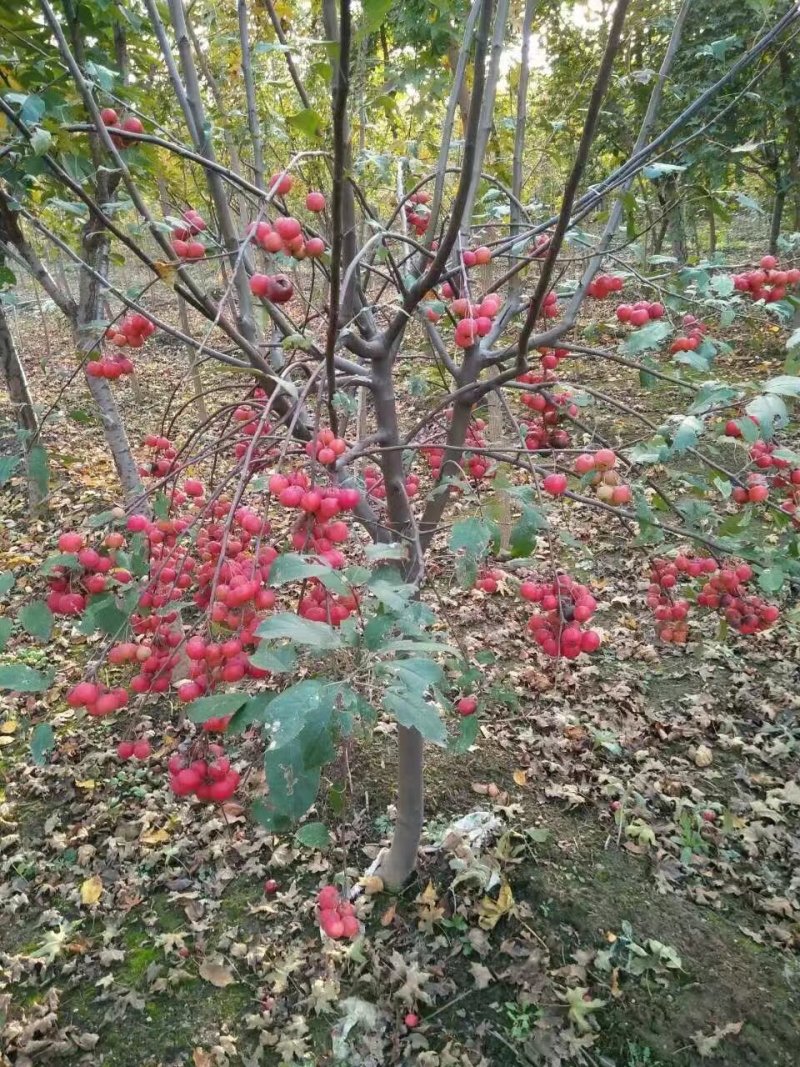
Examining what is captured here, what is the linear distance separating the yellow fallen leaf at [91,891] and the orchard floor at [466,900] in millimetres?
12

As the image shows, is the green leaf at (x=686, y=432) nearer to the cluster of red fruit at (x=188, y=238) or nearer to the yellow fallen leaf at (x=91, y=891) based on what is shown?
the cluster of red fruit at (x=188, y=238)

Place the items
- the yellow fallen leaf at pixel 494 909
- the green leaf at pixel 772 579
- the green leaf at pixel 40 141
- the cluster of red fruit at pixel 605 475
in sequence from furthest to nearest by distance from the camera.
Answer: the yellow fallen leaf at pixel 494 909, the cluster of red fruit at pixel 605 475, the green leaf at pixel 772 579, the green leaf at pixel 40 141

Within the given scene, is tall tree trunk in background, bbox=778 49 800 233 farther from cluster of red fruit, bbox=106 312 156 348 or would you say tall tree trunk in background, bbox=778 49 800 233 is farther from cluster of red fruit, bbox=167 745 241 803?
cluster of red fruit, bbox=167 745 241 803

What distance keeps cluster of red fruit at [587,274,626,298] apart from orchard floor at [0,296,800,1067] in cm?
102

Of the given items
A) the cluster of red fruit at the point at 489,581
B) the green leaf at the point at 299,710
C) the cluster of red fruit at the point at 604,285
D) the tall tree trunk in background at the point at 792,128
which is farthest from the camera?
the tall tree trunk in background at the point at 792,128

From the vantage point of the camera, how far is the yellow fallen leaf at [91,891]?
264 centimetres

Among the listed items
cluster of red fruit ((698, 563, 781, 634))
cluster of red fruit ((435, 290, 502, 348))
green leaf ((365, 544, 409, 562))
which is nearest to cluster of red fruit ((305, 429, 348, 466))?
green leaf ((365, 544, 409, 562))

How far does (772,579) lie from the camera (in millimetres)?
1371

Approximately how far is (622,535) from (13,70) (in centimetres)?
414

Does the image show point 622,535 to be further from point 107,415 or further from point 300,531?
point 300,531

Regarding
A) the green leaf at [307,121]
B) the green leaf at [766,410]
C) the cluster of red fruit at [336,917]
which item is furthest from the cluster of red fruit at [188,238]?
the cluster of red fruit at [336,917]

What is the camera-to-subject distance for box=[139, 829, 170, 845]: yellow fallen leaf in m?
2.87

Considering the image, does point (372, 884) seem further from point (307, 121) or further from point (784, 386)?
point (307, 121)

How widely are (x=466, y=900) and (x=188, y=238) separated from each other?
2416mm
